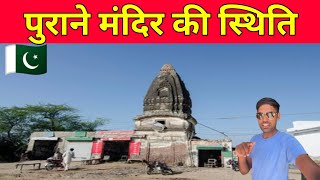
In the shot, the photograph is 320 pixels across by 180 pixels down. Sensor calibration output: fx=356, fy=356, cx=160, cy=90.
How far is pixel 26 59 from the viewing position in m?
10.3

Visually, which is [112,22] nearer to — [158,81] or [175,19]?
[175,19]

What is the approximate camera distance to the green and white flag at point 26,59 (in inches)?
403

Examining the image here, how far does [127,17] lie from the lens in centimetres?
932

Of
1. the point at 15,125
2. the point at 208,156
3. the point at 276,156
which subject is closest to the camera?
the point at 276,156

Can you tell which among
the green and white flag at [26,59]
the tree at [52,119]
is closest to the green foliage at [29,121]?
the tree at [52,119]

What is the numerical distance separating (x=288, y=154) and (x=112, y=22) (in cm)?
753

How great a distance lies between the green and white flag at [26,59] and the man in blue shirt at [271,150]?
8481 millimetres

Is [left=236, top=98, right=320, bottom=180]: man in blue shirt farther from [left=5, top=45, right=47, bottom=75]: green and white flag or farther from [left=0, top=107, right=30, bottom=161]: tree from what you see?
[left=0, top=107, right=30, bottom=161]: tree

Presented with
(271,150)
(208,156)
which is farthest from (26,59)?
(208,156)

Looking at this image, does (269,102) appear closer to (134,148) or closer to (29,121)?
(134,148)

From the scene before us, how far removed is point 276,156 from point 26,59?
9.11 meters

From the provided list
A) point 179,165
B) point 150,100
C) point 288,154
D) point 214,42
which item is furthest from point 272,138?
point 150,100

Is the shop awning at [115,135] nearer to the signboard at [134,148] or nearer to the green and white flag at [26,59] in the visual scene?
the signboard at [134,148]

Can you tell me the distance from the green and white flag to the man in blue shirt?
8481 millimetres
